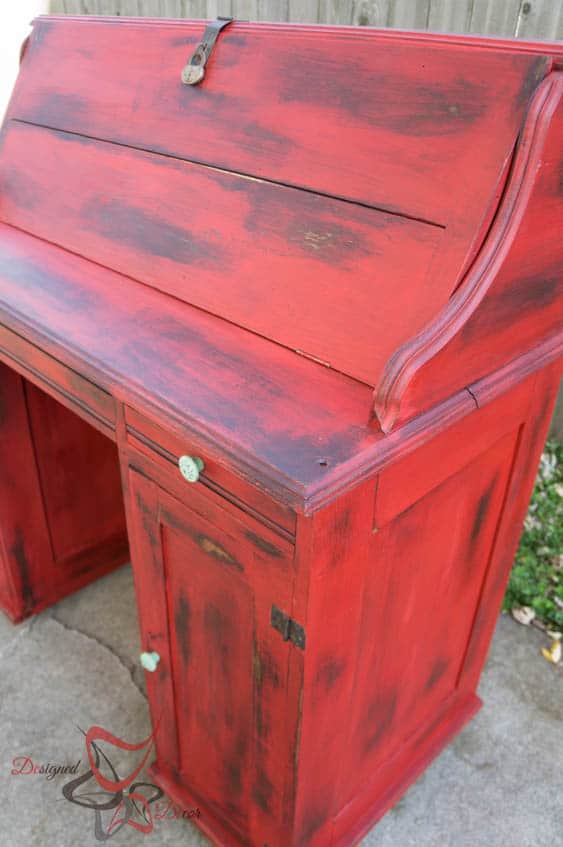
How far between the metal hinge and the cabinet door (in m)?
0.02

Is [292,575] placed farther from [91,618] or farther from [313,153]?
[91,618]

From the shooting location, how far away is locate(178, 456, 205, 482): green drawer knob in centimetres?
106

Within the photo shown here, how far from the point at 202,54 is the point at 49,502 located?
140 cm

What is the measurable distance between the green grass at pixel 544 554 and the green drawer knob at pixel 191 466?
1.69 m

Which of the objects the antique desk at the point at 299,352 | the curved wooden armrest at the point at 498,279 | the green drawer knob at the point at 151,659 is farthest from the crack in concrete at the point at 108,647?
the curved wooden armrest at the point at 498,279

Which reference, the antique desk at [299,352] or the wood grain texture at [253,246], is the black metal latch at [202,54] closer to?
the antique desk at [299,352]

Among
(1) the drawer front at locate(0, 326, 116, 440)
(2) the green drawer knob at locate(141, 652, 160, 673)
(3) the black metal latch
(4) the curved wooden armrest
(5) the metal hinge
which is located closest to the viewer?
(4) the curved wooden armrest

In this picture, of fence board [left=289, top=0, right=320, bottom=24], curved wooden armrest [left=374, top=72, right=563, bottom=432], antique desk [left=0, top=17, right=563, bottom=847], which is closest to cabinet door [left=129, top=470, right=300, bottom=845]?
antique desk [left=0, top=17, right=563, bottom=847]

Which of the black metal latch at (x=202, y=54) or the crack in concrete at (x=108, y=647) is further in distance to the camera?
the crack in concrete at (x=108, y=647)

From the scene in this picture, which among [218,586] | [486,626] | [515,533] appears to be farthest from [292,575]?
[486,626]

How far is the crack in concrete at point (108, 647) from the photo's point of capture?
208 cm

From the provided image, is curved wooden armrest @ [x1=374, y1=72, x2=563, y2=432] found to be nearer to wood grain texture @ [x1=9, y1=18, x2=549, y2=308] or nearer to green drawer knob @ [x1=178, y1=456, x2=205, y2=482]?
wood grain texture @ [x1=9, y1=18, x2=549, y2=308]

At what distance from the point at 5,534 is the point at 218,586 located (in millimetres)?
1125

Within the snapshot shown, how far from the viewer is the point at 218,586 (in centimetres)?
124
